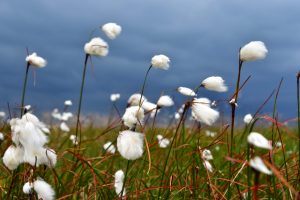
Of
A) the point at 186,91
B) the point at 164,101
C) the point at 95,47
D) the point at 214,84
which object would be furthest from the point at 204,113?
the point at 95,47

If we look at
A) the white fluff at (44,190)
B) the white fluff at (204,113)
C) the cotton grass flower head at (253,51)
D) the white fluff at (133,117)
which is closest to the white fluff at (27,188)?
the white fluff at (44,190)

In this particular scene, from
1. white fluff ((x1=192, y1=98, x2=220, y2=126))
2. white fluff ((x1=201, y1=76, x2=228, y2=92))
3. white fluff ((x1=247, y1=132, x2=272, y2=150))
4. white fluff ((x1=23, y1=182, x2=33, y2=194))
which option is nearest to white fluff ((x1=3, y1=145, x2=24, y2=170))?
white fluff ((x1=23, y1=182, x2=33, y2=194))

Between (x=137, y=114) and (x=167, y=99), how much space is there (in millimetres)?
677

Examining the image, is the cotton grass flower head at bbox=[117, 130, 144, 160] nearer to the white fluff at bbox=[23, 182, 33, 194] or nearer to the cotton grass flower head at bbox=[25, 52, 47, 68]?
the white fluff at bbox=[23, 182, 33, 194]

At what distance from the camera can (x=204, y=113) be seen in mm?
2139

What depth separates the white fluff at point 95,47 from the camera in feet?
10.0

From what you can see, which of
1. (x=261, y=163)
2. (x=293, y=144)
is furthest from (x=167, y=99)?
(x=293, y=144)

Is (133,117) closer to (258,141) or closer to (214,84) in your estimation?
(214,84)

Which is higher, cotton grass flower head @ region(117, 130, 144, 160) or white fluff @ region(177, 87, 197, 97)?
white fluff @ region(177, 87, 197, 97)

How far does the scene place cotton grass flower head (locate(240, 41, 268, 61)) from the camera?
2.06 meters

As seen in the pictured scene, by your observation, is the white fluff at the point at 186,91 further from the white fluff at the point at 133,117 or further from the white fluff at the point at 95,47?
the white fluff at the point at 95,47

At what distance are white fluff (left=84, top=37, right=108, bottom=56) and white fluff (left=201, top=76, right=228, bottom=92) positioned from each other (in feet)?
2.91

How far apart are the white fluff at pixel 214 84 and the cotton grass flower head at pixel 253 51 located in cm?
26

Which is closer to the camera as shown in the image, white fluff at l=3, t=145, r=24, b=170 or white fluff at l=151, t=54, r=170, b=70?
white fluff at l=3, t=145, r=24, b=170
